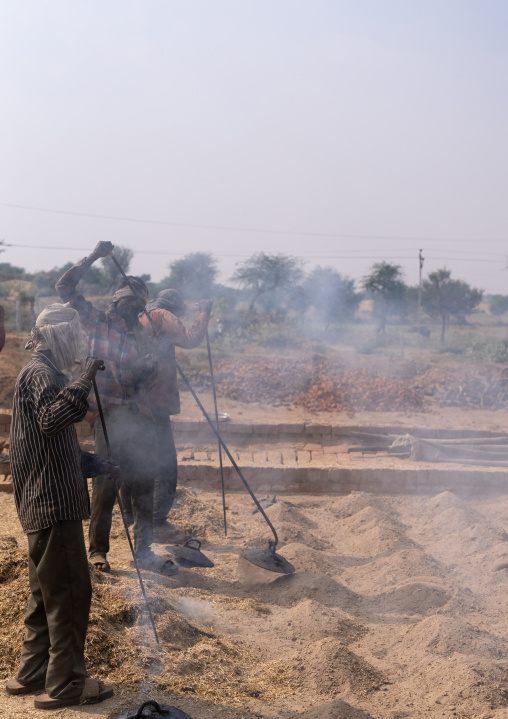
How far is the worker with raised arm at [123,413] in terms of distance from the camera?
13.7ft

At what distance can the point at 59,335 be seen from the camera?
258 cm

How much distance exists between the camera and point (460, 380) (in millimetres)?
13562

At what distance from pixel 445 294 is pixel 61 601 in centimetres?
3325

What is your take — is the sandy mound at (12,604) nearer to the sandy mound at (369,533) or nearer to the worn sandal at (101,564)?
the worn sandal at (101,564)

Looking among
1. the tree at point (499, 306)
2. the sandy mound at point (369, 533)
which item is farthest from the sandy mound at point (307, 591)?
the tree at point (499, 306)

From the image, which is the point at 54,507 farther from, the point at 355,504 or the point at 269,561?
the point at 355,504

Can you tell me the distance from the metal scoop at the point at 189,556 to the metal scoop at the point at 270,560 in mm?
336

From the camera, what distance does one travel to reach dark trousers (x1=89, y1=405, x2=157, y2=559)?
418 centimetres

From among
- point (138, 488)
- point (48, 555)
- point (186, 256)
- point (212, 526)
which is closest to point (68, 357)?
point (48, 555)

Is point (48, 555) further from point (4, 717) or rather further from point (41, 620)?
point (4, 717)

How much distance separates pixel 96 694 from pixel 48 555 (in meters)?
0.57

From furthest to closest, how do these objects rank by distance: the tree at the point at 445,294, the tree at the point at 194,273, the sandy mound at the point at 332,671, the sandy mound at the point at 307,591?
the tree at the point at 194,273 → the tree at the point at 445,294 → the sandy mound at the point at 307,591 → the sandy mound at the point at 332,671

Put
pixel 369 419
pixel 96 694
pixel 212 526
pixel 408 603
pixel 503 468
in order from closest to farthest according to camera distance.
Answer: pixel 96 694, pixel 408 603, pixel 212 526, pixel 503 468, pixel 369 419

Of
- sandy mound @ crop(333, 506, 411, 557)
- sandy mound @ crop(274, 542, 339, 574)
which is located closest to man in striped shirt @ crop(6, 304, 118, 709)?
sandy mound @ crop(274, 542, 339, 574)
